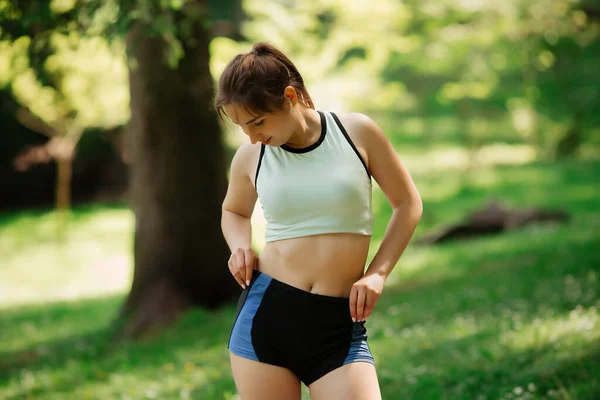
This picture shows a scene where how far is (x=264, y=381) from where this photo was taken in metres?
2.46

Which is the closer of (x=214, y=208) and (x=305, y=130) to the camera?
(x=305, y=130)

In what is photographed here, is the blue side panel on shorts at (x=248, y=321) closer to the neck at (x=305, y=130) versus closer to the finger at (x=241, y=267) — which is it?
the finger at (x=241, y=267)

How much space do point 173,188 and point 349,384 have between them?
5194 mm

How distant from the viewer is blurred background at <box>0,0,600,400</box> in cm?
518

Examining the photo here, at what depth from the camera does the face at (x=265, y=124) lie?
7.72ft

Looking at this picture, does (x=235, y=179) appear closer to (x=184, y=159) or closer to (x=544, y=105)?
(x=184, y=159)

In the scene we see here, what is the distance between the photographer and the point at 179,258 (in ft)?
24.1

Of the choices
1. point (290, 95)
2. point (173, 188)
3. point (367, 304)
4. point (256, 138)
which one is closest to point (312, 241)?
point (367, 304)

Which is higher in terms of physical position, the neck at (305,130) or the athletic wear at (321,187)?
Result: the neck at (305,130)

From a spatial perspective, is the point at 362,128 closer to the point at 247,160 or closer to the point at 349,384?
the point at 247,160

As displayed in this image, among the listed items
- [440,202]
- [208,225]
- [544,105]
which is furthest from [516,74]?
[208,225]

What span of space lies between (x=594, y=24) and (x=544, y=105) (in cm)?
246

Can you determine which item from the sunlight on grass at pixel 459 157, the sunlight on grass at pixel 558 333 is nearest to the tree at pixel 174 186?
the sunlight on grass at pixel 558 333

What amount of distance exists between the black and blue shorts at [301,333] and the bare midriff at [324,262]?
3 cm
